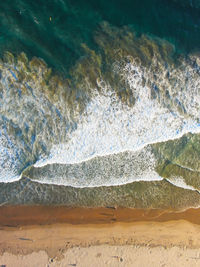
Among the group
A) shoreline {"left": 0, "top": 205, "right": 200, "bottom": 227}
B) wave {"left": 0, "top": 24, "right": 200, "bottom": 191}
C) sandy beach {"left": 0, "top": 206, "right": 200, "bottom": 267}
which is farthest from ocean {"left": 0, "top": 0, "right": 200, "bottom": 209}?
sandy beach {"left": 0, "top": 206, "right": 200, "bottom": 267}

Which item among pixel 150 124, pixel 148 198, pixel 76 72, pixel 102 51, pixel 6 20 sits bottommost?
pixel 148 198

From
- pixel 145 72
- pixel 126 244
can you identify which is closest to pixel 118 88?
pixel 145 72

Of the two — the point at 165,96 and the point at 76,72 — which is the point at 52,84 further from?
the point at 165,96

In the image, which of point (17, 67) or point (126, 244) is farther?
point (126, 244)

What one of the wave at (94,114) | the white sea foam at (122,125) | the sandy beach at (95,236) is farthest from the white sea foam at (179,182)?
the white sea foam at (122,125)

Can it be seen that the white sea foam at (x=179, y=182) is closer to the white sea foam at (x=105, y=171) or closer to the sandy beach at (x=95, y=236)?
the white sea foam at (x=105, y=171)

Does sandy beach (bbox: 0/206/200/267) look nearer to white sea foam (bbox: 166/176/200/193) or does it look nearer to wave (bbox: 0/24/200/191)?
white sea foam (bbox: 166/176/200/193)

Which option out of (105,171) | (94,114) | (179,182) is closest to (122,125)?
(94,114)
